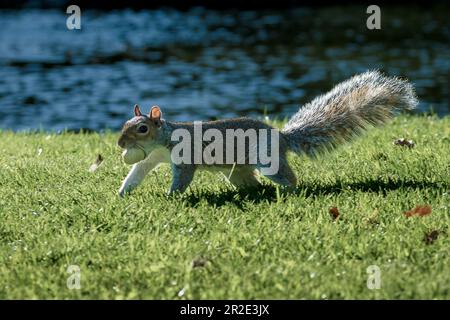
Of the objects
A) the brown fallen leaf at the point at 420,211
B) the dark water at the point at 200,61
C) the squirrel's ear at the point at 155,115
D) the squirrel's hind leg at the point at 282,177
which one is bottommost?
the brown fallen leaf at the point at 420,211

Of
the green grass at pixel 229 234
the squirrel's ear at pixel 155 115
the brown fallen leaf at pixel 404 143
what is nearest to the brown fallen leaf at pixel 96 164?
the green grass at pixel 229 234

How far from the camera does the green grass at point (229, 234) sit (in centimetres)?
409

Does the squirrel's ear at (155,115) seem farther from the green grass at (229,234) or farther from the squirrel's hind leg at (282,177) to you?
the squirrel's hind leg at (282,177)

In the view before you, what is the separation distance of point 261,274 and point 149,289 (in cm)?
57

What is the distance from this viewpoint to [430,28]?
28.8 metres

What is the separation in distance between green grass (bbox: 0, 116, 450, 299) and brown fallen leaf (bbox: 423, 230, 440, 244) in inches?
1.2

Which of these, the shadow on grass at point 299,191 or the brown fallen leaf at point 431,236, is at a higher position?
the shadow on grass at point 299,191

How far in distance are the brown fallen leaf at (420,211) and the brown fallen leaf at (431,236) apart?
304 millimetres

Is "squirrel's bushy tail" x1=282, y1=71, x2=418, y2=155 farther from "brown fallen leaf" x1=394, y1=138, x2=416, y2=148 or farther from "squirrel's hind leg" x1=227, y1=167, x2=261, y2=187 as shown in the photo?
"brown fallen leaf" x1=394, y1=138, x2=416, y2=148

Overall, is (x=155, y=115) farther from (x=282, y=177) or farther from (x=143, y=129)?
(x=282, y=177)

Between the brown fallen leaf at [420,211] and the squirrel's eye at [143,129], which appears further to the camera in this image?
the squirrel's eye at [143,129]

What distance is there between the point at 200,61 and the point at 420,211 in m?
18.5

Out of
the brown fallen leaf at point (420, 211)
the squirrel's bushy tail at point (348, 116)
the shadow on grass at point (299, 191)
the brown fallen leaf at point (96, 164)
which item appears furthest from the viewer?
the brown fallen leaf at point (96, 164)

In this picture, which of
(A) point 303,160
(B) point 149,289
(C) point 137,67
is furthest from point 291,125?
(C) point 137,67
